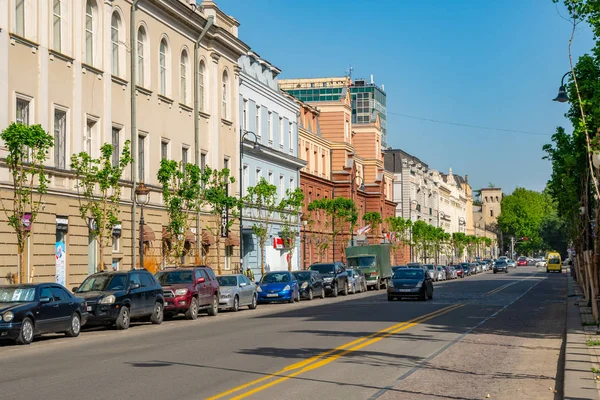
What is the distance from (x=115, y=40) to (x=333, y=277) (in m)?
18.6

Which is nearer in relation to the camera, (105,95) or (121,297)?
(121,297)

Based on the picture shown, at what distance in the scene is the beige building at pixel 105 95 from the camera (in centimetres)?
3288

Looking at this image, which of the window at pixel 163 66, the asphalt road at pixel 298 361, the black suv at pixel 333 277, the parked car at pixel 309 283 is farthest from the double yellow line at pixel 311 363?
the black suv at pixel 333 277

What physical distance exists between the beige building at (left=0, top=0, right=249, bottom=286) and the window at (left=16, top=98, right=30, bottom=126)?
0.03 meters

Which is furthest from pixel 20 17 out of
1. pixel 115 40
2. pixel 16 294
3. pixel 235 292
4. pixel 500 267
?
pixel 500 267

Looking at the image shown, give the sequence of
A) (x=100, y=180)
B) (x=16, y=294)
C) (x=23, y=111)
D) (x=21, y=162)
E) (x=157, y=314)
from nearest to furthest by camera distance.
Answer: (x=16, y=294), (x=21, y=162), (x=157, y=314), (x=23, y=111), (x=100, y=180)

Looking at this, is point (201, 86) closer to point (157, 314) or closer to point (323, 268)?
point (323, 268)

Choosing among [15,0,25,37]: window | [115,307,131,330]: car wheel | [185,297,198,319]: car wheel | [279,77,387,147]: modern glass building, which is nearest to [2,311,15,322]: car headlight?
[115,307,131,330]: car wheel

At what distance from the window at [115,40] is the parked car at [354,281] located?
20.4 m

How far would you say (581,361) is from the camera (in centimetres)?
1606

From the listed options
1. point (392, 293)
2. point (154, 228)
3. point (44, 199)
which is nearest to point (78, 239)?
point (44, 199)

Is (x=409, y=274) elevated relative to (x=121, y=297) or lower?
elevated

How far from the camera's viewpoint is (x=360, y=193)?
96188 mm

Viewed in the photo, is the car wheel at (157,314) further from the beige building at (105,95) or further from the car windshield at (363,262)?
the car windshield at (363,262)
